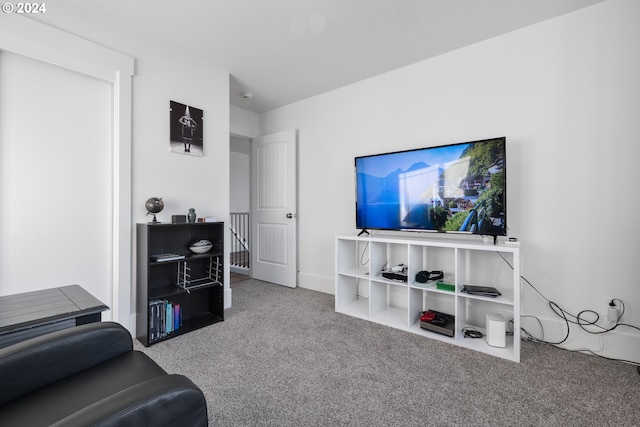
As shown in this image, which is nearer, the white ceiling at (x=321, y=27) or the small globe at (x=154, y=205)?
the white ceiling at (x=321, y=27)

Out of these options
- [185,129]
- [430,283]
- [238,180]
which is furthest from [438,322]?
[238,180]

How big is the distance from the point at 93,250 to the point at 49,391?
161cm

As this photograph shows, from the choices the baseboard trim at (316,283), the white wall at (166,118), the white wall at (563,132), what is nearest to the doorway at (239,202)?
the baseboard trim at (316,283)

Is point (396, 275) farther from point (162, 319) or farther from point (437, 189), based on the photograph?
point (162, 319)

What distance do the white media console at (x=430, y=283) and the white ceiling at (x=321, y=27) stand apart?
1.74 m

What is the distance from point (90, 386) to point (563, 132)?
10.3 ft

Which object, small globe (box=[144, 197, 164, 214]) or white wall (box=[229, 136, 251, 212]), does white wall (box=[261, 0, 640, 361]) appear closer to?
small globe (box=[144, 197, 164, 214])

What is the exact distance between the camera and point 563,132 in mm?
2207

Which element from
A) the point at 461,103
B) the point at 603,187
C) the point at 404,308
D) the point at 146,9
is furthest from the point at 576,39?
the point at 146,9

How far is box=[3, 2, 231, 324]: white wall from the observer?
7.45 feet

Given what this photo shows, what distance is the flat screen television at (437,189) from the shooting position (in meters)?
2.26

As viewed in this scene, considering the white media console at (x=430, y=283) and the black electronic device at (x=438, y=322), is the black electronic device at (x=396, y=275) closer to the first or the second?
the white media console at (x=430, y=283)

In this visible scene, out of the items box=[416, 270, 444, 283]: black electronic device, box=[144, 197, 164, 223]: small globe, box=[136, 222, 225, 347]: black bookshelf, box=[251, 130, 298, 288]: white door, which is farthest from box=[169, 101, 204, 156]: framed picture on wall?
box=[416, 270, 444, 283]: black electronic device

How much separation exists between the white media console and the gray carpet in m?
0.21
